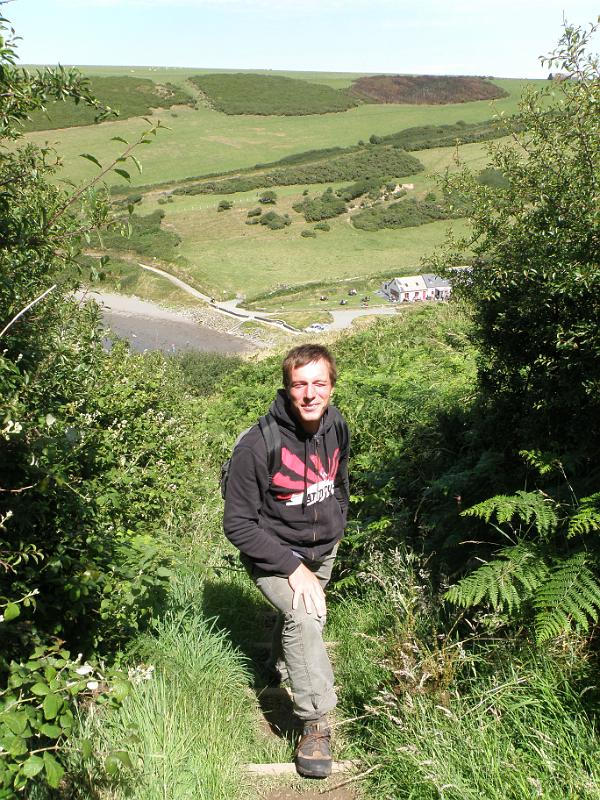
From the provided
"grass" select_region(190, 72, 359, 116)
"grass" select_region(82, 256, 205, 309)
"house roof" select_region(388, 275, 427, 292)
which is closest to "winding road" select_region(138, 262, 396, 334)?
"grass" select_region(82, 256, 205, 309)

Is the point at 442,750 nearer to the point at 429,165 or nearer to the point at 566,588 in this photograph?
the point at 566,588

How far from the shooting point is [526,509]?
336 cm

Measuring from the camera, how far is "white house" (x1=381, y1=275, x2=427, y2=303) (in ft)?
192

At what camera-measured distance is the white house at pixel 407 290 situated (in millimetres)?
58500

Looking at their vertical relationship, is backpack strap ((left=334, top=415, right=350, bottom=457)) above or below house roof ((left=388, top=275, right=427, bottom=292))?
above

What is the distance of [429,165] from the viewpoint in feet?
349

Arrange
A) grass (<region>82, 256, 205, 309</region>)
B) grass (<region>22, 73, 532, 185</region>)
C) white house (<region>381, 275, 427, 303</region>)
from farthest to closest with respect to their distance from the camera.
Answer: grass (<region>22, 73, 532, 185</region>) < grass (<region>82, 256, 205, 309</region>) < white house (<region>381, 275, 427, 303</region>)

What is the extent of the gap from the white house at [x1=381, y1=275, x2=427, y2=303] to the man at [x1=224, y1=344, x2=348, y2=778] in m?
55.1

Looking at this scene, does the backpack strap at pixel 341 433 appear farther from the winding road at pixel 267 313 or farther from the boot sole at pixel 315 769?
the winding road at pixel 267 313

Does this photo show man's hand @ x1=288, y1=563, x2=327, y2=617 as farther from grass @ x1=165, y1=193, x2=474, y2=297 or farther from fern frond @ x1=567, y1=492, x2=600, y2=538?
grass @ x1=165, y1=193, x2=474, y2=297

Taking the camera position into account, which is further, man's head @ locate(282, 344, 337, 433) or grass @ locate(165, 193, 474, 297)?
grass @ locate(165, 193, 474, 297)

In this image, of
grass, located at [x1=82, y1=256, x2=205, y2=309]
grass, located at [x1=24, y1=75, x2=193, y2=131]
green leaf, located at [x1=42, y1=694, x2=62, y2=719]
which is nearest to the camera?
green leaf, located at [x1=42, y1=694, x2=62, y2=719]

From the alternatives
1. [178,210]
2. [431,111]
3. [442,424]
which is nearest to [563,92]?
[442,424]

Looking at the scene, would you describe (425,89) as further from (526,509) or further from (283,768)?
(283,768)
